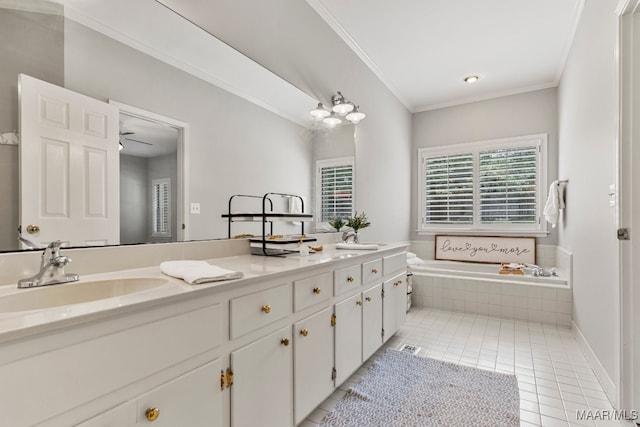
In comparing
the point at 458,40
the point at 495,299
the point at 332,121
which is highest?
the point at 458,40

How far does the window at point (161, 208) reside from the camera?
1.42 metres

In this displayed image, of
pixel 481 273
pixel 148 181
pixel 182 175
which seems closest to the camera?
pixel 148 181

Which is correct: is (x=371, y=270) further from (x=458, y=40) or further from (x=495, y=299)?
(x=458, y=40)

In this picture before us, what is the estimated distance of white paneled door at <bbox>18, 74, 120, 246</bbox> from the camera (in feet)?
3.52

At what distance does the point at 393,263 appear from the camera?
2.56 meters

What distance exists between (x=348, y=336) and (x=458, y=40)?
2.91m

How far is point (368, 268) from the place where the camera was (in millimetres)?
2141

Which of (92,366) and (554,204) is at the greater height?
(554,204)

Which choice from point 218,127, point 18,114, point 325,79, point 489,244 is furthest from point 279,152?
point 489,244

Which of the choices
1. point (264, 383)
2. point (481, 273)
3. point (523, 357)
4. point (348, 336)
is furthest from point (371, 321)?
point (481, 273)

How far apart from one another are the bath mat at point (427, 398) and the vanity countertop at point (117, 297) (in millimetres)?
815

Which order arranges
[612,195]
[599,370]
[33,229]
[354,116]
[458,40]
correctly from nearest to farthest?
[33,229]
[612,195]
[599,370]
[354,116]
[458,40]

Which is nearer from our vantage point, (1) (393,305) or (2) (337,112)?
(1) (393,305)

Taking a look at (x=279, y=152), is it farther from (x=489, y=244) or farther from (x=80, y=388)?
(x=489, y=244)
